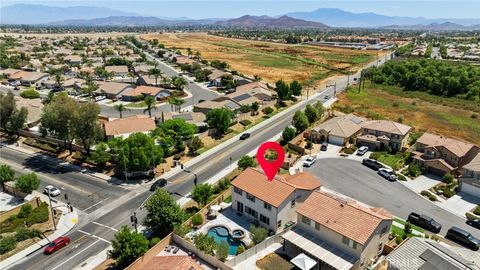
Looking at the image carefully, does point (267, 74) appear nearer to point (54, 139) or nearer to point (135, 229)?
point (54, 139)

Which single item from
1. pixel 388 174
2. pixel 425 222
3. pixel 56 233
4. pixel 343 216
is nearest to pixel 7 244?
pixel 56 233

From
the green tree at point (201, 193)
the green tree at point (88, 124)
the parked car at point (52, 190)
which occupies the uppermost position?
the green tree at point (88, 124)

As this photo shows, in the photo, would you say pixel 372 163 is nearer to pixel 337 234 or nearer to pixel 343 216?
pixel 343 216

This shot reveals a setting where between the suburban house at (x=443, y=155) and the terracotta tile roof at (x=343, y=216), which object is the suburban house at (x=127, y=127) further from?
the suburban house at (x=443, y=155)

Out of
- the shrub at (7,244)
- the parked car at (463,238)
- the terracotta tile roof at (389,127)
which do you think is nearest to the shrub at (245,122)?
the terracotta tile roof at (389,127)

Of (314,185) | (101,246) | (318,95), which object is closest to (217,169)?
(314,185)

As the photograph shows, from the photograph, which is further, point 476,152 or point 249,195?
point 476,152
